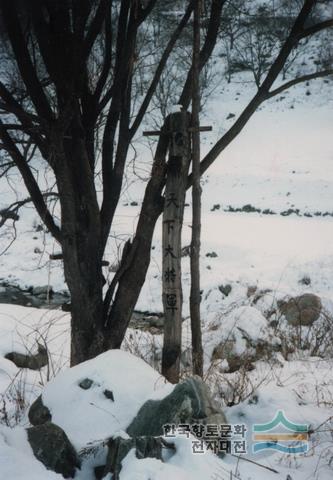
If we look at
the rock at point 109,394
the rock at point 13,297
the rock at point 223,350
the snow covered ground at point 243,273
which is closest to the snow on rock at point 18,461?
the snow covered ground at point 243,273

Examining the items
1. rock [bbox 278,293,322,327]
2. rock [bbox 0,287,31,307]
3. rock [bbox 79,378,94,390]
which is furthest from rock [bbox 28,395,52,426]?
rock [bbox 0,287,31,307]

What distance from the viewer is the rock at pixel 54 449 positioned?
6.16 ft

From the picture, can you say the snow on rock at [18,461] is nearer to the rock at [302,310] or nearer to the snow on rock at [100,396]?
the snow on rock at [100,396]

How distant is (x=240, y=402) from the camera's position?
9.90 ft

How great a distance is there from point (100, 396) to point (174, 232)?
1306 mm

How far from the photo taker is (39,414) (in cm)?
232

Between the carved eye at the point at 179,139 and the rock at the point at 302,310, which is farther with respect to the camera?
the rock at the point at 302,310

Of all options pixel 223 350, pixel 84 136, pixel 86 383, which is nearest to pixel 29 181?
pixel 84 136

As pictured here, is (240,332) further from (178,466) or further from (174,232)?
(178,466)

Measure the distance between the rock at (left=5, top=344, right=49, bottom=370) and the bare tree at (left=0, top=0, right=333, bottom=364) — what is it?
132cm

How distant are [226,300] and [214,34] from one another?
6.07m

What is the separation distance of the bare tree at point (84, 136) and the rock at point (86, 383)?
2.51 ft

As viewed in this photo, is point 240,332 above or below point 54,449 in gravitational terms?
above

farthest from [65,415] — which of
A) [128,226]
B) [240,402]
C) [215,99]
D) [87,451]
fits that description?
[215,99]
